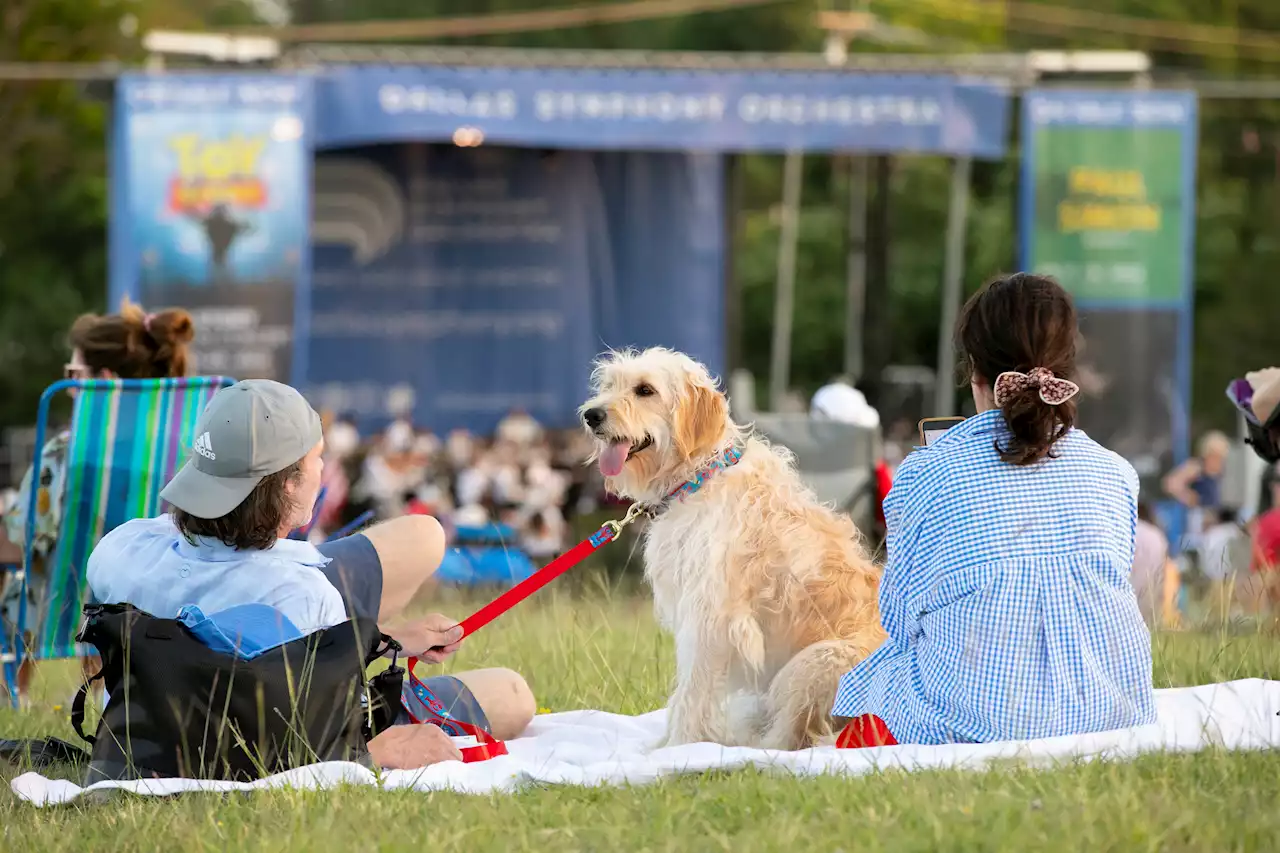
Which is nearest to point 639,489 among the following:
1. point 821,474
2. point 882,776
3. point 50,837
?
point 882,776

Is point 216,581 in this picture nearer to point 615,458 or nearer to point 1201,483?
point 615,458

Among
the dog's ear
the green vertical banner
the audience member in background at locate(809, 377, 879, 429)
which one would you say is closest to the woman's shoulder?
the dog's ear

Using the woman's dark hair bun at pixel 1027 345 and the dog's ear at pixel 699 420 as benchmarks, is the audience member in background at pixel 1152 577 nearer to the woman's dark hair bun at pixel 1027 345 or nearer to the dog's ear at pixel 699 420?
the dog's ear at pixel 699 420

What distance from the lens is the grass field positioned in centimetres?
298

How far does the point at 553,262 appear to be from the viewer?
16.5m

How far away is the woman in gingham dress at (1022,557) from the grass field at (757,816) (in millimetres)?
280

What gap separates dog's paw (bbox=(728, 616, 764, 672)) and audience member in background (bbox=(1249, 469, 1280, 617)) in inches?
71.1

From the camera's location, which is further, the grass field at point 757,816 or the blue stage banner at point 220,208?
the blue stage banner at point 220,208

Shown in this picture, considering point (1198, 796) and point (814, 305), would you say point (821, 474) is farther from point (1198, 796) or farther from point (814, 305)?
point (814, 305)

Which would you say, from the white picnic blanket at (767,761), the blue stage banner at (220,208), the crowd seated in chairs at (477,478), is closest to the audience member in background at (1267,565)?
the white picnic blanket at (767,761)

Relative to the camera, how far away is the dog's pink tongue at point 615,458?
474cm

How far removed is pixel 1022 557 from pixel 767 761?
0.75m

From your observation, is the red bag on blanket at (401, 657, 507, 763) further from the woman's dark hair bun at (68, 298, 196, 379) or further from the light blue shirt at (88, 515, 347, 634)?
the woman's dark hair bun at (68, 298, 196, 379)

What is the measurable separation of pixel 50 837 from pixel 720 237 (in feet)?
42.6
